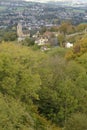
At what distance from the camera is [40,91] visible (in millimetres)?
24469

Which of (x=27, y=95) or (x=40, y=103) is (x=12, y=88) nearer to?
(x=27, y=95)

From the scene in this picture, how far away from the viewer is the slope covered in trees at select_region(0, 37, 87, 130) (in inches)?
787

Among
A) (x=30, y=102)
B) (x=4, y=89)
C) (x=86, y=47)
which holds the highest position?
(x=4, y=89)

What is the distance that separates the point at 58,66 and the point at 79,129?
7.89m

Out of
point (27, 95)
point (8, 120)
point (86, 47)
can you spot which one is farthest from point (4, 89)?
point (86, 47)

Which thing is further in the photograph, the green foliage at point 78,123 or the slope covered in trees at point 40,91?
the slope covered in trees at point 40,91

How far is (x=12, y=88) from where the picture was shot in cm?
2130


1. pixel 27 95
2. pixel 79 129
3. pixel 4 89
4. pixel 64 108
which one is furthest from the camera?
pixel 64 108

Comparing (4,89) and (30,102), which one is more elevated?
(4,89)

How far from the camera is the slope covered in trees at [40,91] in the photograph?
19984mm

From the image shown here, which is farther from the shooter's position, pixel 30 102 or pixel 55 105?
pixel 55 105

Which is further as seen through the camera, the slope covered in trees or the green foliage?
the slope covered in trees

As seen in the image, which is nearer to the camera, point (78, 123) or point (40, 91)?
point (78, 123)

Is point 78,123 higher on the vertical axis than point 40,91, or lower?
higher
